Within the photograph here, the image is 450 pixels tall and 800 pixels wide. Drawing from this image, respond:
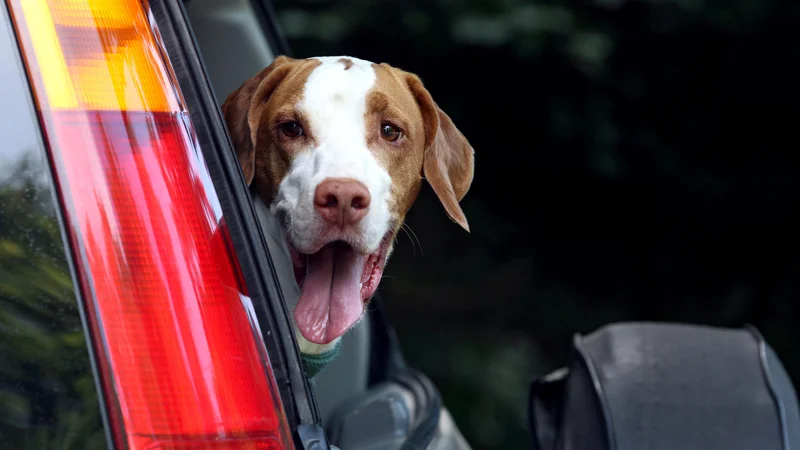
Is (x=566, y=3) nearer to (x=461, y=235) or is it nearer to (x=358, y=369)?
(x=461, y=235)

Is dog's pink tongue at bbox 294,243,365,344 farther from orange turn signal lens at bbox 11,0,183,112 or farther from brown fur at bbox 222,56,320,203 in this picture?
orange turn signal lens at bbox 11,0,183,112

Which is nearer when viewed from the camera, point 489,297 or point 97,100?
point 97,100

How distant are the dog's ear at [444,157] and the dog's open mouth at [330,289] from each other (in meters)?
0.17

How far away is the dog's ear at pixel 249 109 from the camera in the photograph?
1335 mm

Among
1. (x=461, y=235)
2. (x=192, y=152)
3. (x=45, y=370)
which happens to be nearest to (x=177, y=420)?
(x=45, y=370)

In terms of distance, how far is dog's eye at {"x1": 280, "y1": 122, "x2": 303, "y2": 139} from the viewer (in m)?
1.31

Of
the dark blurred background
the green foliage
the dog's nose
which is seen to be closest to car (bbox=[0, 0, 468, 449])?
the green foliage

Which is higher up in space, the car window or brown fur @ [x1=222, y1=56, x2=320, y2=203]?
the car window

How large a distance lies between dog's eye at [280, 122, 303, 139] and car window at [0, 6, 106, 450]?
454 mm

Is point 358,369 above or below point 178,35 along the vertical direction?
below

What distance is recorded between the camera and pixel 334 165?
1227 millimetres

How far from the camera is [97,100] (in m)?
0.91

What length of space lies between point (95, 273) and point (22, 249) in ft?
0.24

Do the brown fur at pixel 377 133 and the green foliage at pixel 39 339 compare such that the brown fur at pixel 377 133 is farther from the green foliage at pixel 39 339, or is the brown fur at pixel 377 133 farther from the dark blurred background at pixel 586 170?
the dark blurred background at pixel 586 170
